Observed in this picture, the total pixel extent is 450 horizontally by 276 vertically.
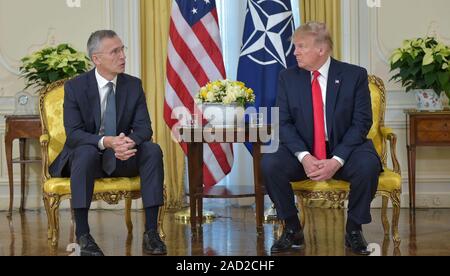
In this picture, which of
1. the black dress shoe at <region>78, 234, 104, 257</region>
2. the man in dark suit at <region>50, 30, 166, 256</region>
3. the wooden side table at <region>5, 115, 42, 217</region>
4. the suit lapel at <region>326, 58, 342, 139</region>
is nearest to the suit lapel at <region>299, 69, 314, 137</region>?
the suit lapel at <region>326, 58, 342, 139</region>

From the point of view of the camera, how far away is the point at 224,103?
225 inches

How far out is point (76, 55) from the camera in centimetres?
672

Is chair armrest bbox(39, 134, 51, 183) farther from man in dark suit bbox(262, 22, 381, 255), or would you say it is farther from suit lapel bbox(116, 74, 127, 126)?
man in dark suit bbox(262, 22, 381, 255)

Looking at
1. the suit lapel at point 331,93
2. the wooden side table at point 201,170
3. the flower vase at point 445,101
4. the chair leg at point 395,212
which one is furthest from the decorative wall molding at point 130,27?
the chair leg at point 395,212

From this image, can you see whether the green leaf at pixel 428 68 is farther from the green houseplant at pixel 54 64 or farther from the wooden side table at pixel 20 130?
the wooden side table at pixel 20 130

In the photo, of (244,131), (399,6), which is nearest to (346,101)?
(244,131)

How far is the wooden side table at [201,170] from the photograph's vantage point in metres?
5.69

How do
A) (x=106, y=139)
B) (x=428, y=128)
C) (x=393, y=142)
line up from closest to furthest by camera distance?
(x=106, y=139), (x=393, y=142), (x=428, y=128)

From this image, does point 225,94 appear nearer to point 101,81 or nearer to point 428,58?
point 101,81

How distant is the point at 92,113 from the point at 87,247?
0.85 meters

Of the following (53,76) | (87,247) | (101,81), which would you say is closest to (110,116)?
(101,81)

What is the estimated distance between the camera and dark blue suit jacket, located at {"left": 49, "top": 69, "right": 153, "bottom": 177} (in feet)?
16.5
